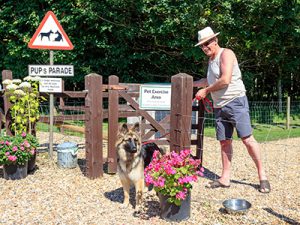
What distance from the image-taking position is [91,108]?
6.04 meters

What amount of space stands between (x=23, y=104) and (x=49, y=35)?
1345mm

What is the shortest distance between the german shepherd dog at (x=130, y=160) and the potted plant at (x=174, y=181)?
1.52ft

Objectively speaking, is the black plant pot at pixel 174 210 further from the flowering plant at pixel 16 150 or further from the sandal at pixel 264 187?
the flowering plant at pixel 16 150

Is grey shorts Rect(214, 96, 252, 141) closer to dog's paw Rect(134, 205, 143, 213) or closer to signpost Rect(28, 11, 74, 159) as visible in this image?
dog's paw Rect(134, 205, 143, 213)

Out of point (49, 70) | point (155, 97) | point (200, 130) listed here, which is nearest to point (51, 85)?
point (49, 70)

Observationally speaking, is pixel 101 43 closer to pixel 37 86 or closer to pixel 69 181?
pixel 37 86

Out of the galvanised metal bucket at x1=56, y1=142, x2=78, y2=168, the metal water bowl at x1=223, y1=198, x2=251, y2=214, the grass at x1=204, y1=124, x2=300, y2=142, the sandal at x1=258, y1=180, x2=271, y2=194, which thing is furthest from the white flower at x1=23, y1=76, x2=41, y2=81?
the grass at x1=204, y1=124, x2=300, y2=142

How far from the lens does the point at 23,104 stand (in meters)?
6.40

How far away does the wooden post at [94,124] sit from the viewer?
6.00 m

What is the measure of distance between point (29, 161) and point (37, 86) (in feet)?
4.51

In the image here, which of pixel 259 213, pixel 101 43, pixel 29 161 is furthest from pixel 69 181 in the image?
pixel 101 43

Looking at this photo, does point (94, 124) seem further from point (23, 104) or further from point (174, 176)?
point (174, 176)

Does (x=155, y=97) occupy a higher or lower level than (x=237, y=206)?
higher

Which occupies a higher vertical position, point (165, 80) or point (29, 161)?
point (165, 80)
